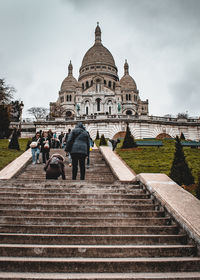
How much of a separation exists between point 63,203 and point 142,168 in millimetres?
7051

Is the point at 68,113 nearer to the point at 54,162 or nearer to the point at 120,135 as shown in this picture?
the point at 120,135

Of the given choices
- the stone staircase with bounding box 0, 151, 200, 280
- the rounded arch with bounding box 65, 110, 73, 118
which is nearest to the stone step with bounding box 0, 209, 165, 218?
the stone staircase with bounding box 0, 151, 200, 280

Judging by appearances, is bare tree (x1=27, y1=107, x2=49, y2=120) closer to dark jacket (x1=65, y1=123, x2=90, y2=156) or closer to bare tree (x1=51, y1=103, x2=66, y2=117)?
bare tree (x1=51, y1=103, x2=66, y2=117)

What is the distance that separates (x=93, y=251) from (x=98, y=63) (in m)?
74.5

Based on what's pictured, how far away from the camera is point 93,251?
3.72m

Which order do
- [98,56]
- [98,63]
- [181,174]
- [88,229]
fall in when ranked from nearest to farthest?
[88,229], [181,174], [98,63], [98,56]

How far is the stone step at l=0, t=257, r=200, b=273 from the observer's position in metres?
3.35

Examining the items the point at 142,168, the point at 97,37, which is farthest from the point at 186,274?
the point at 97,37

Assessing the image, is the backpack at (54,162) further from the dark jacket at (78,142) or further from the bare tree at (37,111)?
the bare tree at (37,111)

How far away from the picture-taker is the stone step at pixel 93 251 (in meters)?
3.69

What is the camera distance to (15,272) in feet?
10.8

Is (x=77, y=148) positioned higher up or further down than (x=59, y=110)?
further down

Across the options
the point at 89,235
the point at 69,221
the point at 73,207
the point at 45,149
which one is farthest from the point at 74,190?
the point at 45,149

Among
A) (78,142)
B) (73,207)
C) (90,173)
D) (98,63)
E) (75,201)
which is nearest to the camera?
(73,207)
